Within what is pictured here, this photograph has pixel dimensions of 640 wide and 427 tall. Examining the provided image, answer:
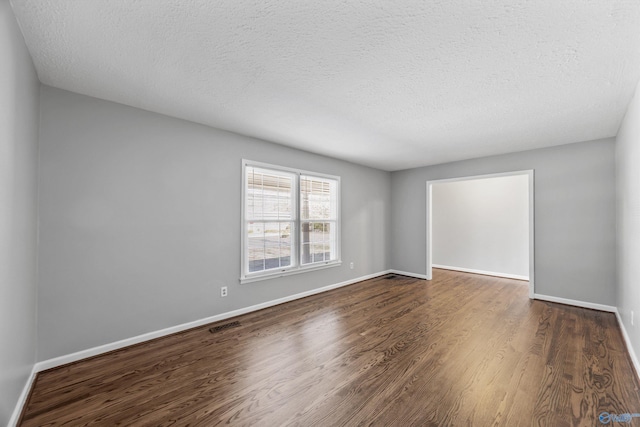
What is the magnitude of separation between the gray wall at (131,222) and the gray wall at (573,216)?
4377mm

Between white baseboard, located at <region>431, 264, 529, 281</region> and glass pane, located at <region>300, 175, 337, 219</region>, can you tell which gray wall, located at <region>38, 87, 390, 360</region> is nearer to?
glass pane, located at <region>300, 175, 337, 219</region>

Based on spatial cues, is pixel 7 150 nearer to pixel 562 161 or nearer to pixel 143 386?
pixel 143 386

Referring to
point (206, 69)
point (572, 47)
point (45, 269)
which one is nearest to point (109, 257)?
point (45, 269)

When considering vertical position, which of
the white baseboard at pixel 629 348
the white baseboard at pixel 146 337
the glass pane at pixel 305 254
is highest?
the glass pane at pixel 305 254

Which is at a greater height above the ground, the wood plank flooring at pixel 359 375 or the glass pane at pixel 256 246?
the glass pane at pixel 256 246

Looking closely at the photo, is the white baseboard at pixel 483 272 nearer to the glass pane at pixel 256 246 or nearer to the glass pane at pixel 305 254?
the glass pane at pixel 305 254

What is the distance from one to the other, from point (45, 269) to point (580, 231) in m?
6.54

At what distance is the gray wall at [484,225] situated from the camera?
19.5 feet

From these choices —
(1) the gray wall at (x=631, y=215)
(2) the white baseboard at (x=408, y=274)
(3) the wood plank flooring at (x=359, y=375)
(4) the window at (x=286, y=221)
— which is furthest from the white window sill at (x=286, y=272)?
(1) the gray wall at (x=631, y=215)

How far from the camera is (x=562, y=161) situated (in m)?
4.20

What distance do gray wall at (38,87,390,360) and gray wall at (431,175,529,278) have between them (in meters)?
5.14

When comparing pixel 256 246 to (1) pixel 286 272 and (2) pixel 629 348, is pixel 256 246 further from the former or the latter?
(2) pixel 629 348

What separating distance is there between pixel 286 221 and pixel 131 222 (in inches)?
80.7

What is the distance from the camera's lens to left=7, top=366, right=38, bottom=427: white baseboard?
1.67 m
